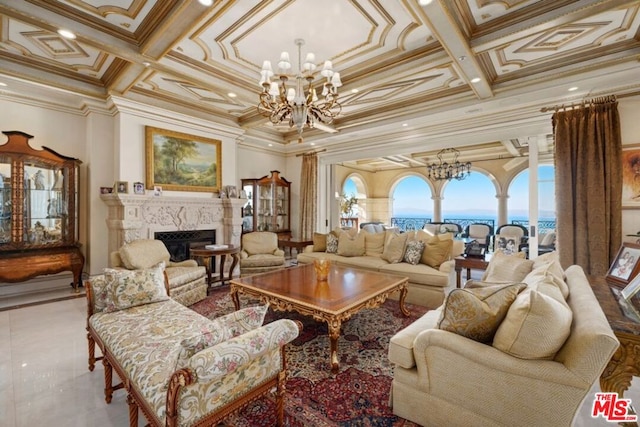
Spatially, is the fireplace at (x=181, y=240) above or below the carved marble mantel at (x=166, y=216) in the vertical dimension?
below

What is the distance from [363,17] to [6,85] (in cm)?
449

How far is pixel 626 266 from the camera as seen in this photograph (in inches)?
87.0

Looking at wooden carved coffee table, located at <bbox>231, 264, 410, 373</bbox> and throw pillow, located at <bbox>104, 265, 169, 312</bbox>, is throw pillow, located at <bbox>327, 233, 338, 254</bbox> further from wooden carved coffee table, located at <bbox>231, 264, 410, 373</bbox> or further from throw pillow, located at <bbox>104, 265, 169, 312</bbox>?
throw pillow, located at <bbox>104, 265, 169, 312</bbox>

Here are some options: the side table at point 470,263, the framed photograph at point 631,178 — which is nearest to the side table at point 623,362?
the side table at point 470,263

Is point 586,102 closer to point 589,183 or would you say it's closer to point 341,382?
point 589,183

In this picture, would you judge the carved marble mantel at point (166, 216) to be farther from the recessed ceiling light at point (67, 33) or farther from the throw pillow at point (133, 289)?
the throw pillow at point (133, 289)

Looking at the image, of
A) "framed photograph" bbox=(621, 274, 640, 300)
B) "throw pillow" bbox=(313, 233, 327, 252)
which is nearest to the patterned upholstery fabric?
"framed photograph" bbox=(621, 274, 640, 300)

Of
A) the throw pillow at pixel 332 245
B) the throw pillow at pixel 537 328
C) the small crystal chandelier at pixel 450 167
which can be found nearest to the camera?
the throw pillow at pixel 537 328

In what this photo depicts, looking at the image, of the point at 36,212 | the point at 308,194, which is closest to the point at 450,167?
the point at 308,194

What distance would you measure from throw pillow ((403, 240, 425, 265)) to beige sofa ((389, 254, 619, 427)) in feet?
7.88

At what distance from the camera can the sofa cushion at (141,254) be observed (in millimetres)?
3477

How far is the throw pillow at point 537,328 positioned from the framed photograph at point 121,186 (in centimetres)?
483

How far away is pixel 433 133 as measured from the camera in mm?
5227

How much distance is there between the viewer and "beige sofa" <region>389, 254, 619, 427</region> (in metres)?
Answer: 1.24
